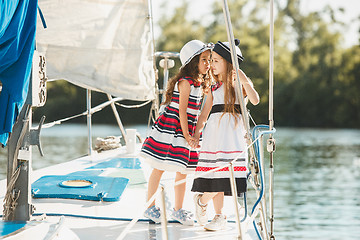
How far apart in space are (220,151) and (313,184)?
1045 centimetres

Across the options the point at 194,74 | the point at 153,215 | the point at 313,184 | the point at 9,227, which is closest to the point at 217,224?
the point at 153,215

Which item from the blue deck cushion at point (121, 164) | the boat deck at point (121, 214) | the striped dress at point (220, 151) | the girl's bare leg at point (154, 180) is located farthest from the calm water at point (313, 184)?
the striped dress at point (220, 151)

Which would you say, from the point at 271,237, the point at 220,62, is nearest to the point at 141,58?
the point at 220,62

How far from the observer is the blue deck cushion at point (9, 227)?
2625 mm

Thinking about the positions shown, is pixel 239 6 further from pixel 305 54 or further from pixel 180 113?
pixel 180 113

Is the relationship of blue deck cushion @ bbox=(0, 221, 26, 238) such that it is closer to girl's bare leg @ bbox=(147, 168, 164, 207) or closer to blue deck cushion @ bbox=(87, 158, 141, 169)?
girl's bare leg @ bbox=(147, 168, 164, 207)

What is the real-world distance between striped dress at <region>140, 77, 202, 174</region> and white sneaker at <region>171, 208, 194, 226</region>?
257mm

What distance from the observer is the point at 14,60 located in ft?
8.38

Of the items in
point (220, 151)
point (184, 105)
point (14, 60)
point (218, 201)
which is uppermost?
point (14, 60)

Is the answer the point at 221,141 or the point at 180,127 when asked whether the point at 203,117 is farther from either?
the point at 221,141

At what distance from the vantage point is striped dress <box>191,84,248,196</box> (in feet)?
10.7

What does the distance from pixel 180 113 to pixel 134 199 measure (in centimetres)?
91

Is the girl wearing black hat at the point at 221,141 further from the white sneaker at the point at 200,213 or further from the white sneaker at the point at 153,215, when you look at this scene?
the white sneaker at the point at 153,215

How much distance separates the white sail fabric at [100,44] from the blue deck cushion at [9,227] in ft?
7.86
